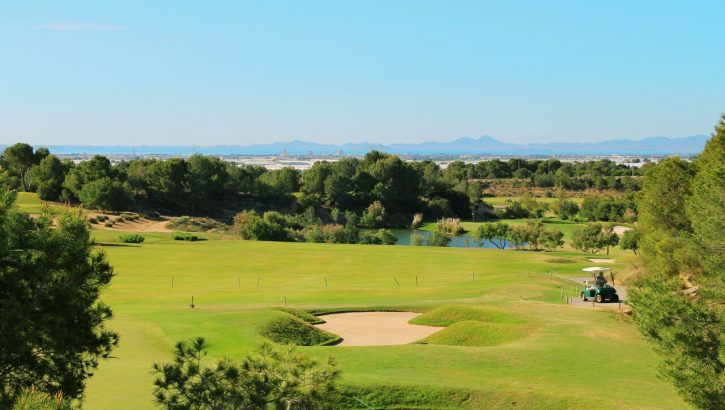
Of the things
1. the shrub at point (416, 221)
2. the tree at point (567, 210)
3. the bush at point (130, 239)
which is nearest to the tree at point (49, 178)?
the bush at point (130, 239)

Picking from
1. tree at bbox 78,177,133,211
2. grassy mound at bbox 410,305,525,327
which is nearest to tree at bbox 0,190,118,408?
grassy mound at bbox 410,305,525,327

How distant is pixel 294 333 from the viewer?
28484mm

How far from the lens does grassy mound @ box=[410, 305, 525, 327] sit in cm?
3108

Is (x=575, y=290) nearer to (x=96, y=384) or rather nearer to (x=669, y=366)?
(x=669, y=366)

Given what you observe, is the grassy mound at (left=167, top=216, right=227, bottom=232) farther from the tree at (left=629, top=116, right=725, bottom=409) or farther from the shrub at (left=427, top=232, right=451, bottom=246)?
the tree at (left=629, top=116, right=725, bottom=409)

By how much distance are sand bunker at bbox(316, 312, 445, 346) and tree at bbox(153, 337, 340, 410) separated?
→ 19.7 meters

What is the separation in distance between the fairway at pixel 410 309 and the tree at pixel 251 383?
17.8 ft

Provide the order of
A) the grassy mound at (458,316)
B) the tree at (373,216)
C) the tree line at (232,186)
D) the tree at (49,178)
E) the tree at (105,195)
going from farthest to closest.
A: the tree at (373,216) → the tree line at (232,186) → the tree at (49,178) → the tree at (105,195) → the grassy mound at (458,316)

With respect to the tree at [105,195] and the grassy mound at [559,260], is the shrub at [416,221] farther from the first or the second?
the grassy mound at [559,260]

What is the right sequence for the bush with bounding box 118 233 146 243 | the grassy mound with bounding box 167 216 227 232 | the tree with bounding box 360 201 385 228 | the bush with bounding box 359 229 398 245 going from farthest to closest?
the tree with bounding box 360 201 385 228 < the grassy mound with bounding box 167 216 227 232 < the bush with bounding box 359 229 398 245 < the bush with bounding box 118 233 146 243

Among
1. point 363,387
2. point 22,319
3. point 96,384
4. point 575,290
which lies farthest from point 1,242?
point 575,290

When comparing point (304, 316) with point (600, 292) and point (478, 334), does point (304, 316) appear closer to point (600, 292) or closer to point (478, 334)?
point (478, 334)

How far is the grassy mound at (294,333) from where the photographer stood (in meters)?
27.7

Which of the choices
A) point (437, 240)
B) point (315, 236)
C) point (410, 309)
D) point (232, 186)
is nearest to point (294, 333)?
point (410, 309)
